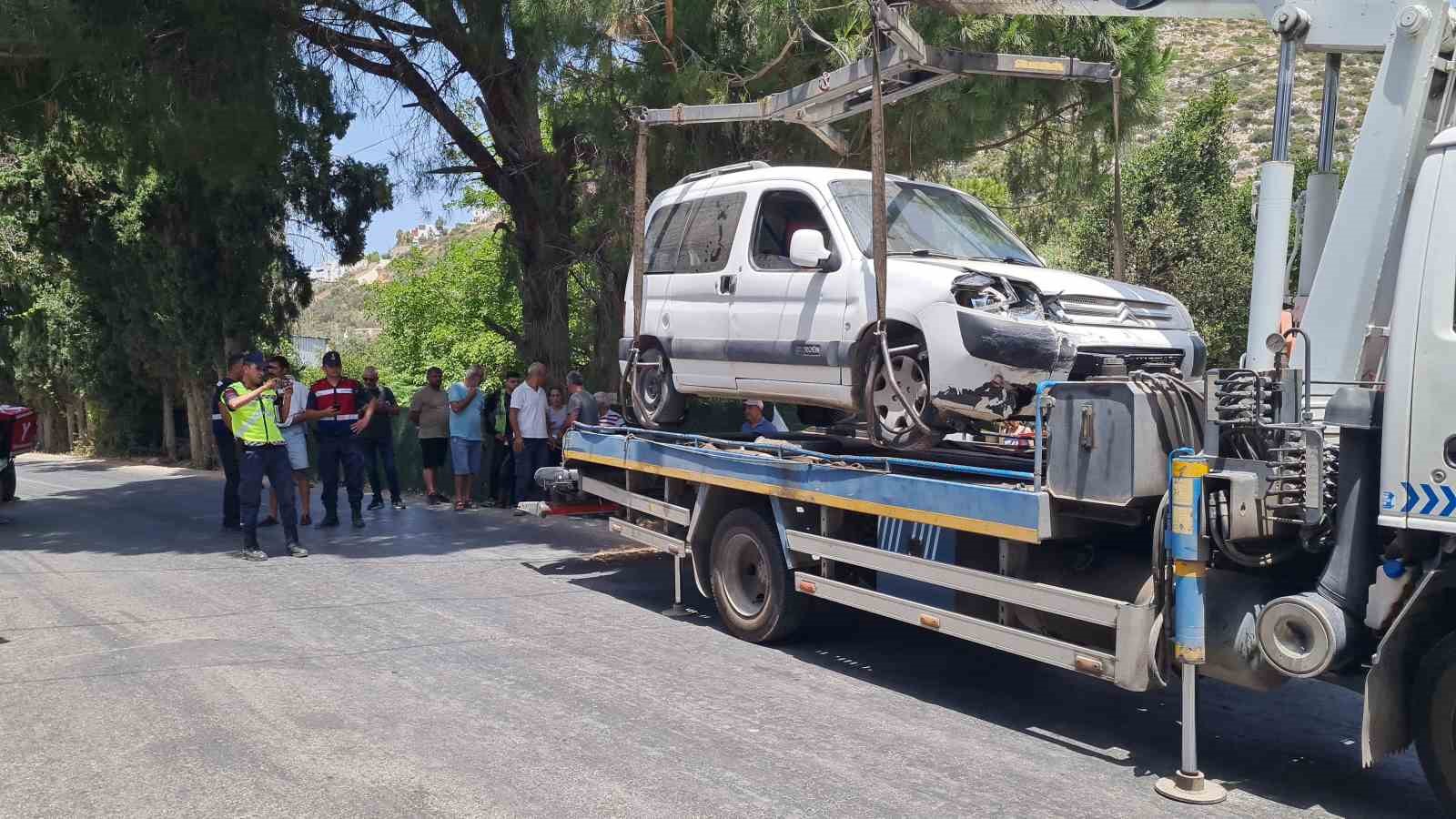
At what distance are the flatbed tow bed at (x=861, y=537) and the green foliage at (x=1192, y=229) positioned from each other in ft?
56.2

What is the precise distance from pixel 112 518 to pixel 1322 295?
13236mm

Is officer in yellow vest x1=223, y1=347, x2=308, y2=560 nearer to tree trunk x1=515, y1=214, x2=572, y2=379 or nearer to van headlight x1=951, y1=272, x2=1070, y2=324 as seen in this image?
tree trunk x1=515, y1=214, x2=572, y2=379

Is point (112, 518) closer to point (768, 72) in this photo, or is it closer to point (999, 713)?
point (768, 72)

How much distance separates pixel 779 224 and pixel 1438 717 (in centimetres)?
490

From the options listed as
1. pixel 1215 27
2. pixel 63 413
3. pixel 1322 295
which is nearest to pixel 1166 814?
pixel 1322 295

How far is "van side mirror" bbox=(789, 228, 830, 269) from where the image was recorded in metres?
7.23

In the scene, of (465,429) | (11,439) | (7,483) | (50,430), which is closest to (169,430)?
(50,430)

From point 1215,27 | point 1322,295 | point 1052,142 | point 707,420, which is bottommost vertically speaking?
point 707,420

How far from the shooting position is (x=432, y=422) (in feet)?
48.8

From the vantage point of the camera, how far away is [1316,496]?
460 centimetres

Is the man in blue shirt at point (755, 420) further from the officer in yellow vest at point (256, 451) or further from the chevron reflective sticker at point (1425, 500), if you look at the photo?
the chevron reflective sticker at point (1425, 500)

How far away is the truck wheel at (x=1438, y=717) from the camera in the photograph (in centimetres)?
429

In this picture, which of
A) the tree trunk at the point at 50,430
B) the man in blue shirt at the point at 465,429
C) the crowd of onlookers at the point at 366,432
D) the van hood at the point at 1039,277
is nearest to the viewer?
the van hood at the point at 1039,277

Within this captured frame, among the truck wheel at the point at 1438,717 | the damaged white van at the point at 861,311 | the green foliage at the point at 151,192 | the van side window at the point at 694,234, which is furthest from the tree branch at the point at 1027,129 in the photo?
the truck wheel at the point at 1438,717
